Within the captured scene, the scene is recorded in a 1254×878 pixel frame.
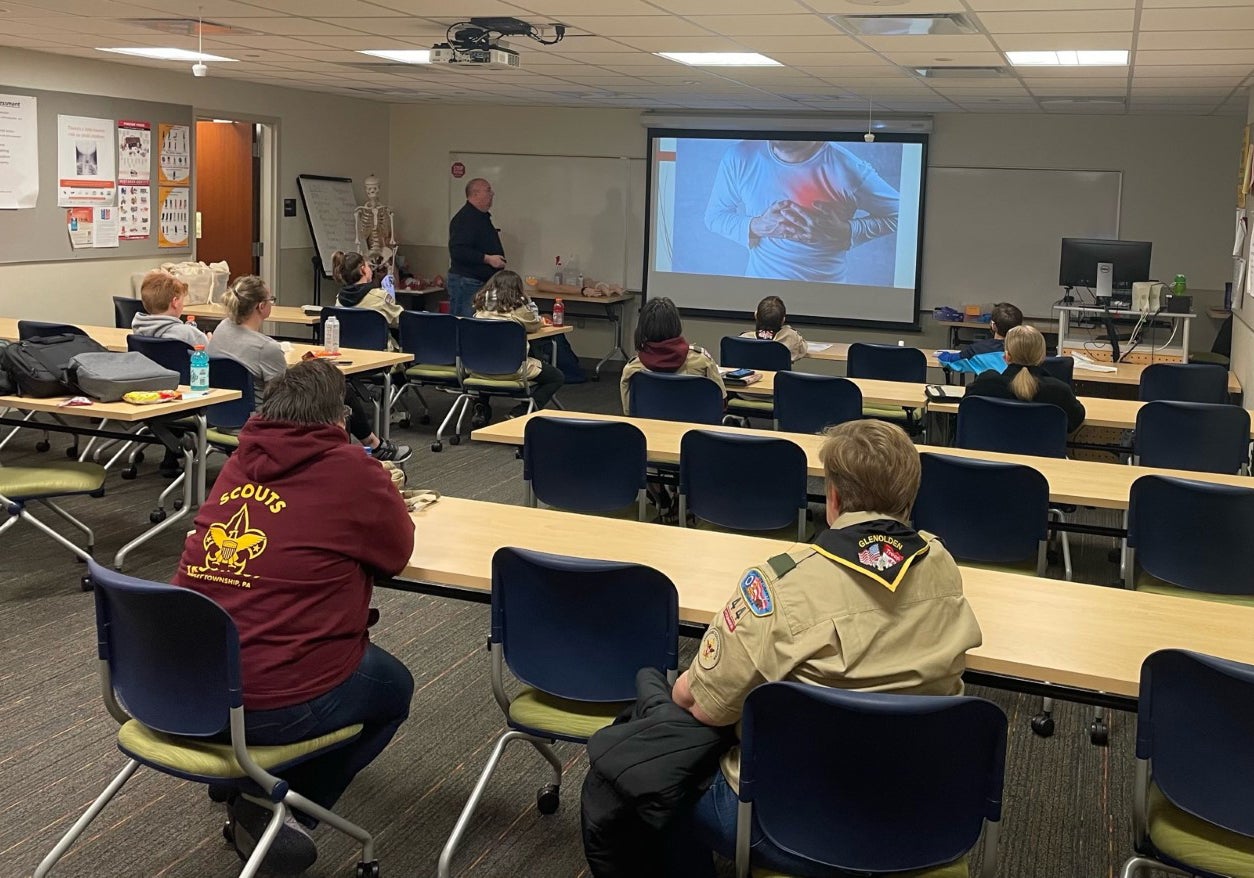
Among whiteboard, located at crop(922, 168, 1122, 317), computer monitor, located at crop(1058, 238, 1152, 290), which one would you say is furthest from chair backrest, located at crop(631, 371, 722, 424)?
whiteboard, located at crop(922, 168, 1122, 317)

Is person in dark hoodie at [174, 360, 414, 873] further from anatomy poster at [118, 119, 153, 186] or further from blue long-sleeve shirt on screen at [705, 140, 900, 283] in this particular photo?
blue long-sleeve shirt on screen at [705, 140, 900, 283]

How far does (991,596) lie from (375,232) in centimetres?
981

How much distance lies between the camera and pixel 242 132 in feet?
35.9

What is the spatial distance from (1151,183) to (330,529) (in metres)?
9.43

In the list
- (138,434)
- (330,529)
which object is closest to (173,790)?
(330,529)

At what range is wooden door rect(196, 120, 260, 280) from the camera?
35.9 ft

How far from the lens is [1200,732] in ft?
6.90

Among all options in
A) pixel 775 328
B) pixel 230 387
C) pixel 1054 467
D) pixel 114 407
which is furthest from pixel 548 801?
pixel 775 328

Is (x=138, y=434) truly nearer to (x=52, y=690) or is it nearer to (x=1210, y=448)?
(x=52, y=690)

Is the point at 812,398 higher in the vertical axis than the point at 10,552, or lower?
higher

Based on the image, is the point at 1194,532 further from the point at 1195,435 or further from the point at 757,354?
the point at 757,354

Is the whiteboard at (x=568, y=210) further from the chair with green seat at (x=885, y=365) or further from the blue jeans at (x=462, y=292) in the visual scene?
the chair with green seat at (x=885, y=365)

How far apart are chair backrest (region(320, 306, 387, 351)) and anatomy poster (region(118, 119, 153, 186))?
2.42 metres

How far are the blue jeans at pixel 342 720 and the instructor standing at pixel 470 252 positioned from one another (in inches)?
305
